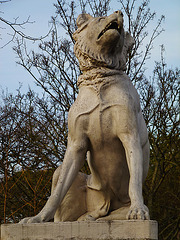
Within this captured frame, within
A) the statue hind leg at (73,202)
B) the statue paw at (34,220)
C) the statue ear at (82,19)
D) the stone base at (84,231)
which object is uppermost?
the statue ear at (82,19)

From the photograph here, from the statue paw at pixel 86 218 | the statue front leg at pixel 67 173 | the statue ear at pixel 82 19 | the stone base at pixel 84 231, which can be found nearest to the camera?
the stone base at pixel 84 231

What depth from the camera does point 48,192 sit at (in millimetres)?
11414

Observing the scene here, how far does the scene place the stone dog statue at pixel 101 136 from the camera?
14.5ft

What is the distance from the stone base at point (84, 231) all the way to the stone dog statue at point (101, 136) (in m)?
0.20

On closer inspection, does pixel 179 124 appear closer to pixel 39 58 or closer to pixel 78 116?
pixel 39 58

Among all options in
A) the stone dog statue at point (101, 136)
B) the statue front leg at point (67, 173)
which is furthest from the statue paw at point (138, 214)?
the statue front leg at point (67, 173)

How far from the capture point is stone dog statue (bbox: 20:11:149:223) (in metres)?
4.43

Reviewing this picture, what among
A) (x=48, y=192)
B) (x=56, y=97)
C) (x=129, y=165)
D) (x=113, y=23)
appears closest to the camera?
(x=129, y=165)

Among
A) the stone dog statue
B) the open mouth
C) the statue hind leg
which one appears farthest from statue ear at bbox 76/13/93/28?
the statue hind leg

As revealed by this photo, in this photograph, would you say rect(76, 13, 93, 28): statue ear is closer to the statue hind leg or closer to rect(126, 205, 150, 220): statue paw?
the statue hind leg

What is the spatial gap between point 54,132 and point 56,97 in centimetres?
102

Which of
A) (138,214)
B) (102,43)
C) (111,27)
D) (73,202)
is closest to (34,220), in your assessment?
(73,202)

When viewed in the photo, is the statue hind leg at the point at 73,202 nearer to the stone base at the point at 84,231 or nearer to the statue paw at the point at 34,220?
the statue paw at the point at 34,220

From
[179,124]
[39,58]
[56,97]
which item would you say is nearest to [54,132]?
[56,97]
